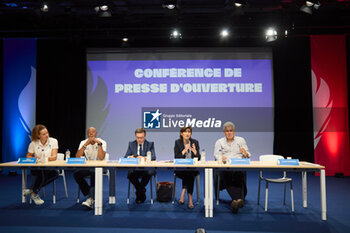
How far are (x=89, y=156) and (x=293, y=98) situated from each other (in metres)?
4.93

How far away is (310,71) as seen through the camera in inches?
262

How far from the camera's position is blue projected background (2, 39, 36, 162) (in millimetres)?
6891

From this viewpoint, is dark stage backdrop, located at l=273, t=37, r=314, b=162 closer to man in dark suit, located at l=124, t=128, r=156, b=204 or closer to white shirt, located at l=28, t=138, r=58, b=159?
man in dark suit, located at l=124, t=128, r=156, b=204

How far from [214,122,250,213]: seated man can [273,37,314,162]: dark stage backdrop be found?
10.2 feet

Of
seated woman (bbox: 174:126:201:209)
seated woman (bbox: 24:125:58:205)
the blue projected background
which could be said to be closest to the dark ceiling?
the blue projected background

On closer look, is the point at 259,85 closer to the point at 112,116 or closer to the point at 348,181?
the point at 348,181

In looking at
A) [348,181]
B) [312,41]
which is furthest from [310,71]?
[348,181]

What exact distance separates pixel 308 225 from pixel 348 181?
3.50 metres

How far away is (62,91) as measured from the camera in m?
6.96

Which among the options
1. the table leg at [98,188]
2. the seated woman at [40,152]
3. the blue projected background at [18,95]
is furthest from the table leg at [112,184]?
the blue projected background at [18,95]

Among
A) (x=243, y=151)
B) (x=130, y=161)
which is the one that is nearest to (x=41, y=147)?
(x=130, y=161)

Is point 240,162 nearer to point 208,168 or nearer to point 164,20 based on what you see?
point 208,168

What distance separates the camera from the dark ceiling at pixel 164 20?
6.03 meters

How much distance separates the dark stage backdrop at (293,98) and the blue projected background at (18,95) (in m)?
5.93
